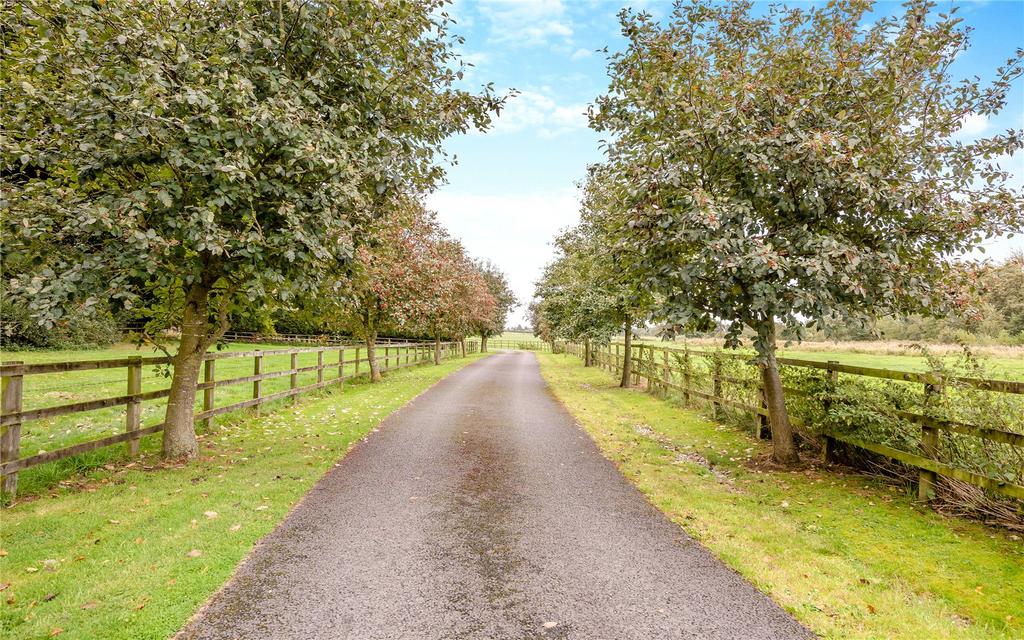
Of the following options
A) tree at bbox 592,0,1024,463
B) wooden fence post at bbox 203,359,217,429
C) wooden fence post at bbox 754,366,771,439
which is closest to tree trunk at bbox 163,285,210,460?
wooden fence post at bbox 203,359,217,429

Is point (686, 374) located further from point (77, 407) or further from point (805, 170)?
point (77, 407)

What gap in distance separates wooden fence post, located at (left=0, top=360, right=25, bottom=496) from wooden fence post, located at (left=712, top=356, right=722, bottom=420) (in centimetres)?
1096

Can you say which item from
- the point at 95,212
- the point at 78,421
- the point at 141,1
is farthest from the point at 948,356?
the point at 78,421

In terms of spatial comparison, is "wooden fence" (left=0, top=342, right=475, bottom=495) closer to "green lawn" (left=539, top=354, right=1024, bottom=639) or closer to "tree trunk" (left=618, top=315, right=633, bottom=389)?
"green lawn" (left=539, top=354, right=1024, bottom=639)

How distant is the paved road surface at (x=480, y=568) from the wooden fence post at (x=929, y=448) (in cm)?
302

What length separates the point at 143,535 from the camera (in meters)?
4.48

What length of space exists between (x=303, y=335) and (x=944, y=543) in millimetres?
49088

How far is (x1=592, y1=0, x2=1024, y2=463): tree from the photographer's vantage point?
577 cm

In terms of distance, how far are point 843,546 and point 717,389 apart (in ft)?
22.0

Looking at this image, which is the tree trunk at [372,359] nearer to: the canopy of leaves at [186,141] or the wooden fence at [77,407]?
the wooden fence at [77,407]

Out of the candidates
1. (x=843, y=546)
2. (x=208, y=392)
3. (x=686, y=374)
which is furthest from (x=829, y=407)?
(x=208, y=392)

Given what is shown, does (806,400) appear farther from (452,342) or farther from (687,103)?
(452,342)

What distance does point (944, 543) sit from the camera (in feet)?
15.5

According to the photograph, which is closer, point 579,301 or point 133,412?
point 133,412
